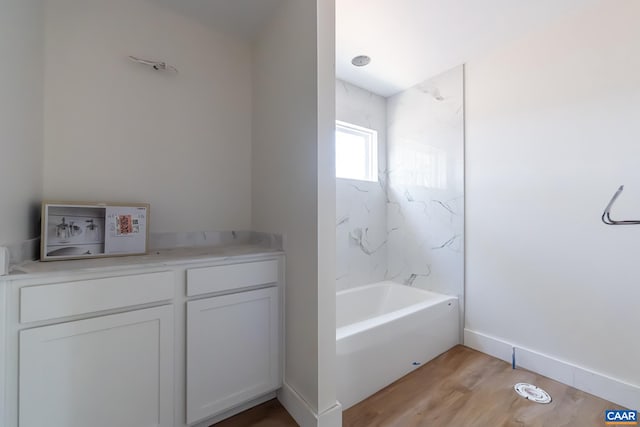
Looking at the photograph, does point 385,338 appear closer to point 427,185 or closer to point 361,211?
point 361,211

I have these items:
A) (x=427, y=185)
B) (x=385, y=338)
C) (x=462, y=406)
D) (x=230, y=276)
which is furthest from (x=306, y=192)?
(x=427, y=185)

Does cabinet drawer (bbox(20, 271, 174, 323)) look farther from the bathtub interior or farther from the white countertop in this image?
the bathtub interior

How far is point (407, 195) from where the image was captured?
2818mm

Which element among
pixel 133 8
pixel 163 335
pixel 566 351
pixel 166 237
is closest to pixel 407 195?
pixel 566 351

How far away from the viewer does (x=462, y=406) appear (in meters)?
1.55

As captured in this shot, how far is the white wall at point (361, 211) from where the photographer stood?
263 centimetres

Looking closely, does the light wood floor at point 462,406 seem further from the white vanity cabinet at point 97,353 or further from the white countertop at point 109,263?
the white countertop at point 109,263

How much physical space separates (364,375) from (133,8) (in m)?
2.57

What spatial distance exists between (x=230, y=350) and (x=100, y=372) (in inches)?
20.6

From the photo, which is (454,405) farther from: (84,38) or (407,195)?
(84,38)

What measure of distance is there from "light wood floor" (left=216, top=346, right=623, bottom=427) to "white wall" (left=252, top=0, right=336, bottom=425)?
10.5 inches

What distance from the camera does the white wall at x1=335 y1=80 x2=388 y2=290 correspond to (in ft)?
8.62

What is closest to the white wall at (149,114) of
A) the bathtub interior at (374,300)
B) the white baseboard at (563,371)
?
the bathtub interior at (374,300)

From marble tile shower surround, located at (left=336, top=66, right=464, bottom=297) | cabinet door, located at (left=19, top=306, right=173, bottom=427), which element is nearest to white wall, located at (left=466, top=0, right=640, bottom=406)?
marble tile shower surround, located at (left=336, top=66, right=464, bottom=297)
